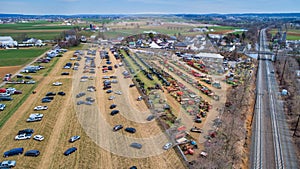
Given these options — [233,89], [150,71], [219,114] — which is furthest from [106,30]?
[219,114]

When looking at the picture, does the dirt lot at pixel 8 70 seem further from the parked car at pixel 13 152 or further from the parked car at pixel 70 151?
the parked car at pixel 70 151

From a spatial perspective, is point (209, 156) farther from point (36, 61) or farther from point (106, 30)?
point (106, 30)

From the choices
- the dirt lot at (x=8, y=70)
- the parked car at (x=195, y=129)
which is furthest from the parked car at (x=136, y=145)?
the dirt lot at (x=8, y=70)

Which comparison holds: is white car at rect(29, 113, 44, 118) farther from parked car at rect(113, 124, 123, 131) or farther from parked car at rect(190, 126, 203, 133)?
parked car at rect(190, 126, 203, 133)

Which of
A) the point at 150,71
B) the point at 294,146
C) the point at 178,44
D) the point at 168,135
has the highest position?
the point at 178,44

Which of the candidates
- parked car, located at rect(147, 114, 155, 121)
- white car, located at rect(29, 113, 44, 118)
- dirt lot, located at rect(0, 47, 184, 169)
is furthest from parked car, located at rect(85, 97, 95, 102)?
parked car, located at rect(147, 114, 155, 121)
